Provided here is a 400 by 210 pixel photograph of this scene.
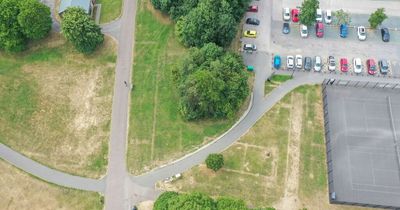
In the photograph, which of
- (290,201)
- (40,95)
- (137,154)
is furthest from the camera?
(40,95)

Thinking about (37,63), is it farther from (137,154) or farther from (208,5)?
(208,5)

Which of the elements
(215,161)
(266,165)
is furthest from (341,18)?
(215,161)

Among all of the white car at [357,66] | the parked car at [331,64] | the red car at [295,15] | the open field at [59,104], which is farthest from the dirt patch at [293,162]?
the open field at [59,104]

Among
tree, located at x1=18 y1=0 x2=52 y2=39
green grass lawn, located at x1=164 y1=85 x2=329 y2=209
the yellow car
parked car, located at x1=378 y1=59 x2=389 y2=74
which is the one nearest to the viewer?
green grass lawn, located at x1=164 y1=85 x2=329 y2=209

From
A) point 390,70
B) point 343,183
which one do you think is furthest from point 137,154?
point 390,70

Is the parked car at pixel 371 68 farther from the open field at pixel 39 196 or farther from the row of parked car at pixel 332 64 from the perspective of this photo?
the open field at pixel 39 196

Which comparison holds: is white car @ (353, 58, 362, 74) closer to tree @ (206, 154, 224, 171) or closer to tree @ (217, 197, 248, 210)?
tree @ (206, 154, 224, 171)

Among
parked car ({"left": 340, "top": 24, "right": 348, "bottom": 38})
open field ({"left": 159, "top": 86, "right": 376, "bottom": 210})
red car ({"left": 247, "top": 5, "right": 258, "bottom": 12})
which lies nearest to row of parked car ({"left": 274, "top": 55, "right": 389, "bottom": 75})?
parked car ({"left": 340, "top": 24, "right": 348, "bottom": 38})
